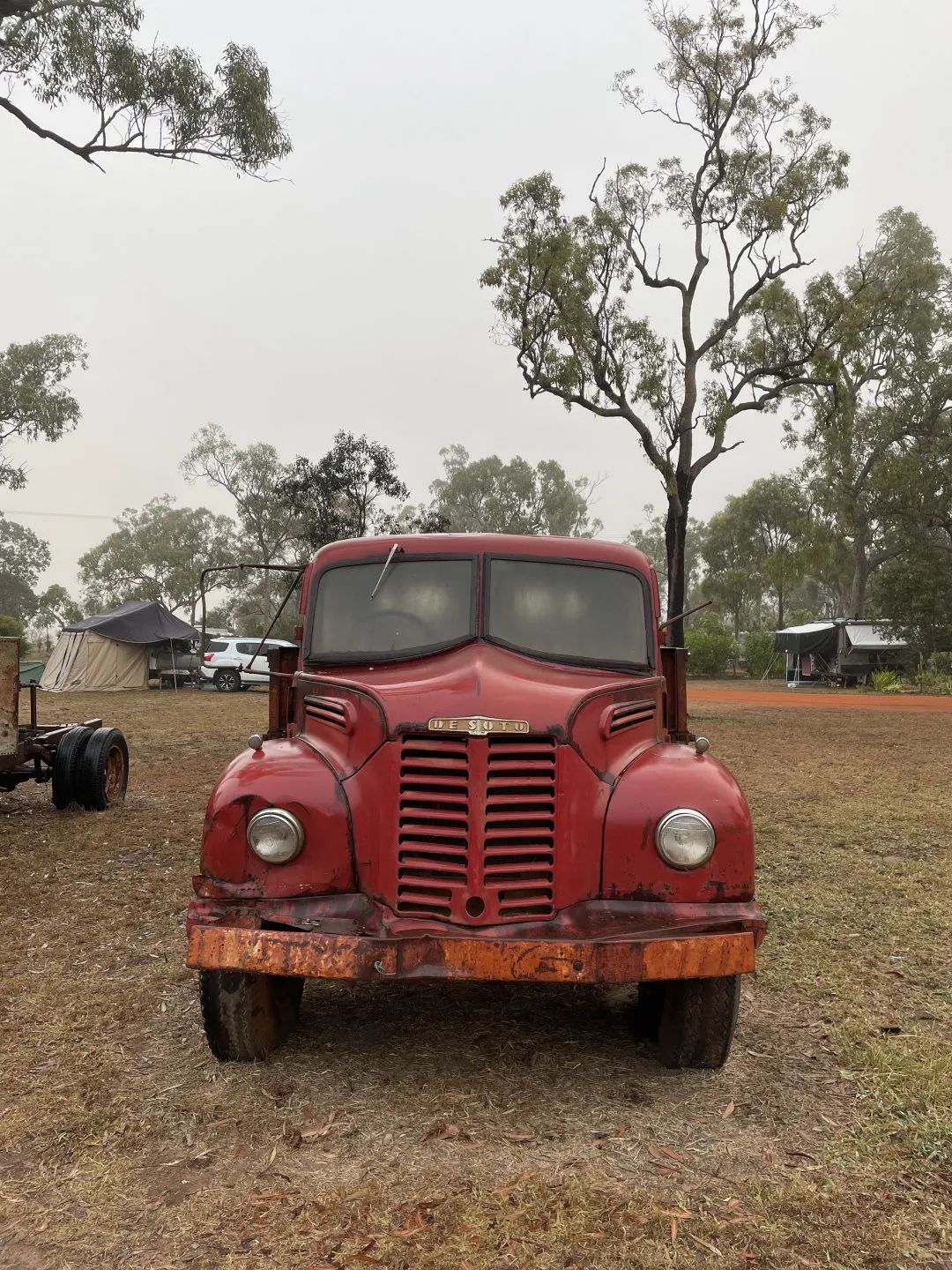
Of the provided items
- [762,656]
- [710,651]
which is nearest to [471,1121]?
[710,651]

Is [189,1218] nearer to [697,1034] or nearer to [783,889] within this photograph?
[697,1034]

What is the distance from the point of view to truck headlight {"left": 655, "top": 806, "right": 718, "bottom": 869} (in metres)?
3.59

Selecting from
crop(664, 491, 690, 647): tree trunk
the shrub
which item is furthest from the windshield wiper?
the shrub

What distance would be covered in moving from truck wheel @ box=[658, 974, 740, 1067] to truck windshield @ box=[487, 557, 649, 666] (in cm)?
140

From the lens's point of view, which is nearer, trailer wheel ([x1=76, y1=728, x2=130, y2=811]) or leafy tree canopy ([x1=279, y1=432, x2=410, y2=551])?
trailer wheel ([x1=76, y1=728, x2=130, y2=811])

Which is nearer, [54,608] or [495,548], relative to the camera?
[495,548]

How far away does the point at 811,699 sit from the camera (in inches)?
1207

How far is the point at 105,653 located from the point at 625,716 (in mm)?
29136

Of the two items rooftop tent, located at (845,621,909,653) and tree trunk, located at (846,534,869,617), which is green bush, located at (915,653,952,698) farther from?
tree trunk, located at (846,534,869,617)

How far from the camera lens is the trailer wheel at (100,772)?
9.52m

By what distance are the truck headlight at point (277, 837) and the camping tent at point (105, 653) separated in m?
28.5

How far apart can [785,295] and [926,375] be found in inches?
764

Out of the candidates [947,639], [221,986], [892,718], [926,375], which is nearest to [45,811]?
[221,986]

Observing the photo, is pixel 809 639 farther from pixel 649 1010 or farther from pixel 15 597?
pixel 15 597
